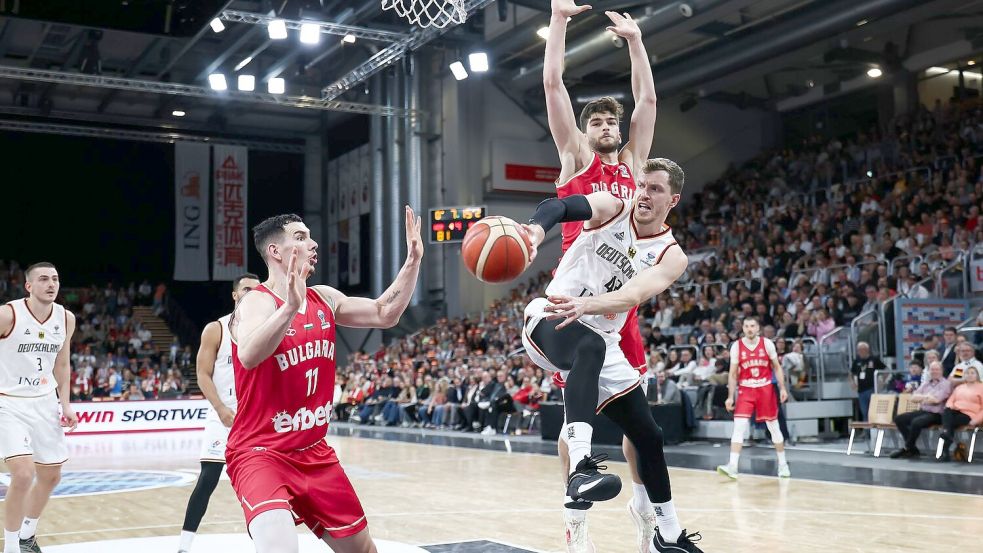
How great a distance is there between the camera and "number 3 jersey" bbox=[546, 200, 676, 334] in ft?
15.7

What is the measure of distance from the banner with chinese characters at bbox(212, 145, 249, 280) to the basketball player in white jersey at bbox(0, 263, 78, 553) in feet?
75.3

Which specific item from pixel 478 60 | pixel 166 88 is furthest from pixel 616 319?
pixel 166 88

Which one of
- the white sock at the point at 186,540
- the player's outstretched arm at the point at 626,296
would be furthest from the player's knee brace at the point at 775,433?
the white sock at the point at 186,540

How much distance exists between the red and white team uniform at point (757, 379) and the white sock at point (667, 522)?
5.85 metres

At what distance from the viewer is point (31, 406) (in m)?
6.06

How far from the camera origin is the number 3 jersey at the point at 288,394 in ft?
12.3

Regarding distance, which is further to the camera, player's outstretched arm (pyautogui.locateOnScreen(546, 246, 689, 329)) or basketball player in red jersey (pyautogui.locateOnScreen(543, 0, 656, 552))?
basketball player in red jersey (pyautogui.locateOnScreen(543, 0, 656, 552))

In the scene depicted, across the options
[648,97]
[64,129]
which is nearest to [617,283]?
[648,97]

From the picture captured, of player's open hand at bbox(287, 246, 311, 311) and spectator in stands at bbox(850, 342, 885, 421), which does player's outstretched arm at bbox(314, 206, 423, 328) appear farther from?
spectator in stands at bbox(850, 342, 885, 421)

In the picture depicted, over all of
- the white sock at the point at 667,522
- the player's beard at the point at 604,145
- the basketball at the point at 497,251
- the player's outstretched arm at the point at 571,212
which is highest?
the player's beard at the point at 604,145

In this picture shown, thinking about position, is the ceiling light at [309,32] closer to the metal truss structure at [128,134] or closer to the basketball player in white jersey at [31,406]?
the metal truss structure at [128,134]

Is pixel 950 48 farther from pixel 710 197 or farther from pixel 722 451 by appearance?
pixel 722 451

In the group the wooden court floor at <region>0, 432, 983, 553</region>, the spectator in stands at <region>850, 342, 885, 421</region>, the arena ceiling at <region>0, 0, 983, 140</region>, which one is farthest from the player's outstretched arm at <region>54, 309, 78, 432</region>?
the arena ceiling at <region>0, 0, 983, 140</region>

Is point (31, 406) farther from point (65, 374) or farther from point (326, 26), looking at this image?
point (326, 26)
